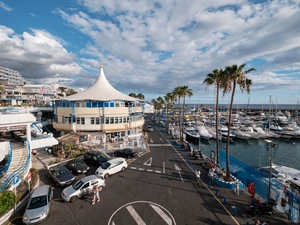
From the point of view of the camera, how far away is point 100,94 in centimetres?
3747

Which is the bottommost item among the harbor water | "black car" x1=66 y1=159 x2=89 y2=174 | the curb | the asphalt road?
the harbor water

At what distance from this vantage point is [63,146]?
Answer: 26.8 metres

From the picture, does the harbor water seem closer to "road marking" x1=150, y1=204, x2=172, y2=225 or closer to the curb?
"road marking" x1=150, y1=204, x2=172, y2=225

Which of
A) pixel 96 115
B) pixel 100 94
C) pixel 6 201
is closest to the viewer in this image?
pixel 6 201

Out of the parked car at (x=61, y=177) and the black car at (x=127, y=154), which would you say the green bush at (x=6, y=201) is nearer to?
the parked car at (x=61, y=177)

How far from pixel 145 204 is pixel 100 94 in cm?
2878

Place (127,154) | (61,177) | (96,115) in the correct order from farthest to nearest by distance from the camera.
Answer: (96,115) → (127,154) → (61,177)

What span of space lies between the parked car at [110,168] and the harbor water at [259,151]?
25994 millimetres

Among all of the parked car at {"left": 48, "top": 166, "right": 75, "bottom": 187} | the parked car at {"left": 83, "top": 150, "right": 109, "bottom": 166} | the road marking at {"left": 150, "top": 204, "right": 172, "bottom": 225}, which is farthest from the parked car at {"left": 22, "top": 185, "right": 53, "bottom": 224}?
the parked car at {"left": 83, "top": 150, "right": 109, "bottom": 166}

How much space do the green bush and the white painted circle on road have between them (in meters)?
7.43

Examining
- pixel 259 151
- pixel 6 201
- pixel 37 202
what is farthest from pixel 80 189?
pixel 259 151

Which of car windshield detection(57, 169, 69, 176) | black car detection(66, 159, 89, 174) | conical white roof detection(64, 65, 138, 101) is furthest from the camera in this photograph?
conical white roof detection(64, 65, 138, 101)

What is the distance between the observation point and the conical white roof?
115 feet

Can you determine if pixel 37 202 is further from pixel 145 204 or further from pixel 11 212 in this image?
pixel 145 204
